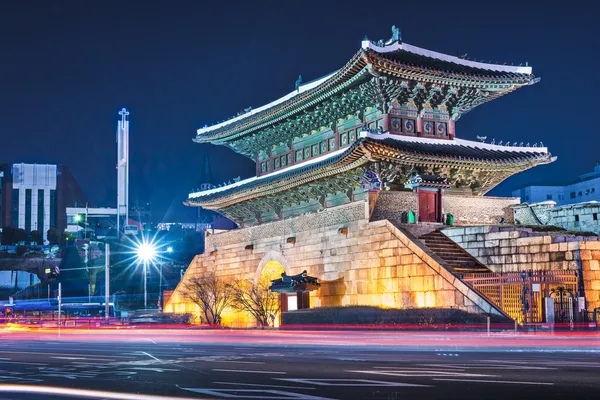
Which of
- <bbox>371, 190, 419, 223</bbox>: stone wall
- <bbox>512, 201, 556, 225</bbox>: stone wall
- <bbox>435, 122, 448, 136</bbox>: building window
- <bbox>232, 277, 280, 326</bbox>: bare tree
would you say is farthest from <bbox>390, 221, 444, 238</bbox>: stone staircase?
<bbox>232, 277, 280, 326</bbox>: bare tree

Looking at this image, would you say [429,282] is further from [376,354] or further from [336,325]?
[376,354]

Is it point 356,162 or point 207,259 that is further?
point 207,259

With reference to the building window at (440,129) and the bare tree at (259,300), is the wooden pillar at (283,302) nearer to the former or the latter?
the bare tree at (259,300)

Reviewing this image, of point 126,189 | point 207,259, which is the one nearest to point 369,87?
point 207,259

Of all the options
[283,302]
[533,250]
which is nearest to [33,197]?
[283,302]

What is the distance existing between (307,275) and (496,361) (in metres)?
20.5

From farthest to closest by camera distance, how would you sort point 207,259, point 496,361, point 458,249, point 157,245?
point 157,245 < point 207,259 < point 458,249 < point 496,361

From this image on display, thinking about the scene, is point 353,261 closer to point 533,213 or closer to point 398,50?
point 533,213

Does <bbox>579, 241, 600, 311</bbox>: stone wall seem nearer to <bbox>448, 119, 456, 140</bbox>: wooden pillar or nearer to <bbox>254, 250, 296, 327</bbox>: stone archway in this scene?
<bbox>448, 119, 456, 140</bbox>: wooden pillar

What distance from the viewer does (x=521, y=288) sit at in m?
24.0

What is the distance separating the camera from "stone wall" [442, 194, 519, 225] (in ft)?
112

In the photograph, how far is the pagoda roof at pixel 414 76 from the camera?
3181cm

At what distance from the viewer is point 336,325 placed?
1133 inches

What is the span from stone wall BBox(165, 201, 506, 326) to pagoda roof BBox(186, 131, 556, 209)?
75.0 inches
